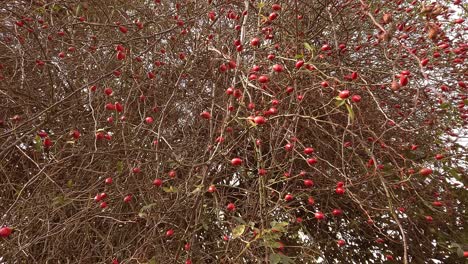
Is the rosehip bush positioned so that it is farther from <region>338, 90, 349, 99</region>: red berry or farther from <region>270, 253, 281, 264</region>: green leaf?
<region>338, 90, 349, 99</region>: red berry

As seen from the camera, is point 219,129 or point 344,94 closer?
point 344,94

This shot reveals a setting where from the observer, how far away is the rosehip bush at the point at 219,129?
1871 mm

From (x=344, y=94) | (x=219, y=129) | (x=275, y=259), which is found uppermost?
(x=344, y=94)

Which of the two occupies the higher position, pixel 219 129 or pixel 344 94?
pixel 344 94

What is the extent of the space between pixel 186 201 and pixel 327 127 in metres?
1.04

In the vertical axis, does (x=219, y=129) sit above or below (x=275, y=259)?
above

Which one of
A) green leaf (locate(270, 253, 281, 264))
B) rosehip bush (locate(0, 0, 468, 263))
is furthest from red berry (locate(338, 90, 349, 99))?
green leaf (locate(270, 253, 281, 264))

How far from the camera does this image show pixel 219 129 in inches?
72.9

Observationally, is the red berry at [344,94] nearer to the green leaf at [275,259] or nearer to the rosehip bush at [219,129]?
the rosehip bush at [219,129]

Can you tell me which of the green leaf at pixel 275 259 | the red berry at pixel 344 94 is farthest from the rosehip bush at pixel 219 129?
the red berry at pixel 344 94

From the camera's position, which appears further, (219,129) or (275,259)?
(219,129)

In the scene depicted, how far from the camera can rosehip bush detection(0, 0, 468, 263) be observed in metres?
1.87

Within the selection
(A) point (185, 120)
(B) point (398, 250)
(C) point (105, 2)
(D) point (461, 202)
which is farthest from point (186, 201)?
(D) point (461, 202)

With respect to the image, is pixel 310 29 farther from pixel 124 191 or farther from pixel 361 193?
pixel 124 191
